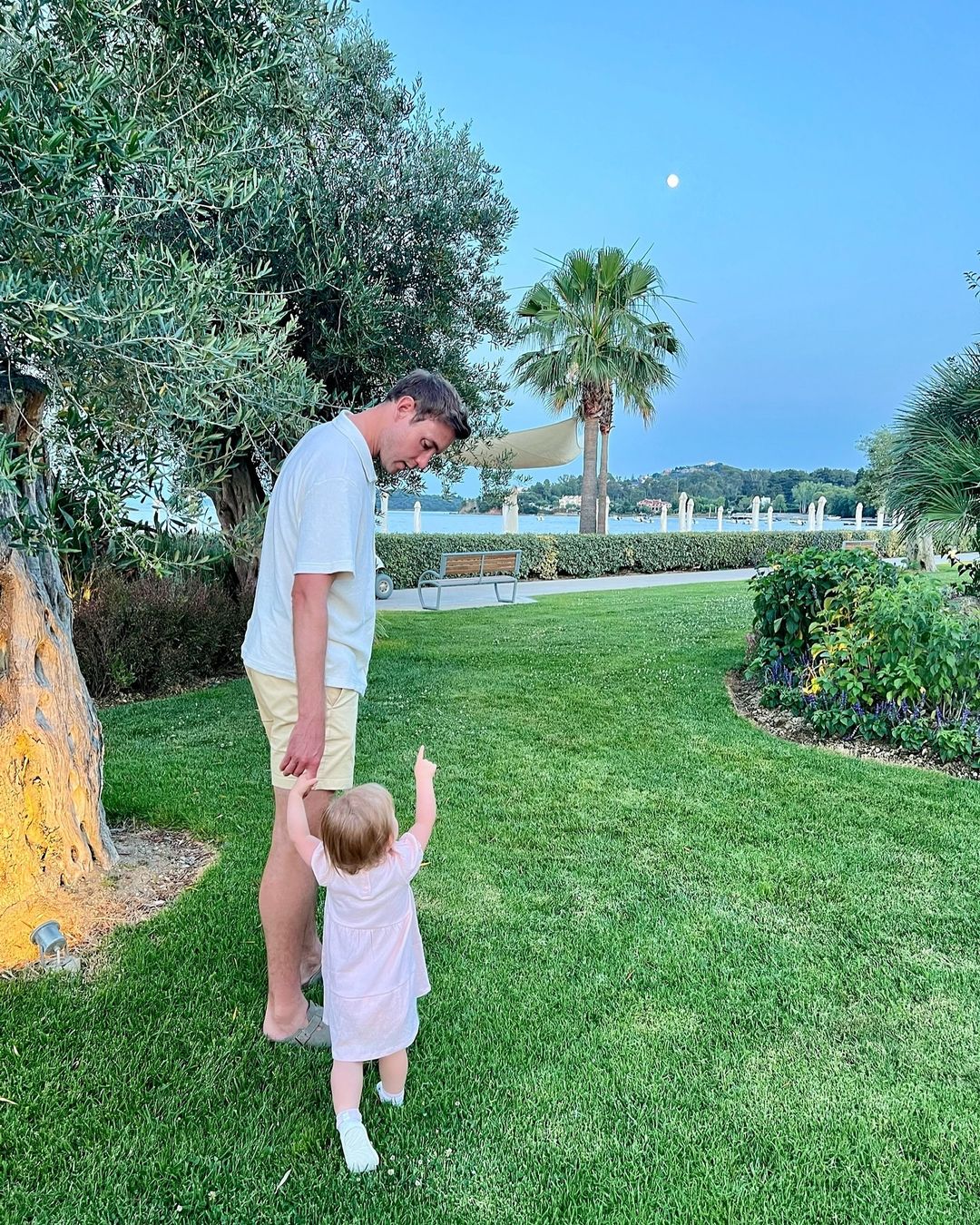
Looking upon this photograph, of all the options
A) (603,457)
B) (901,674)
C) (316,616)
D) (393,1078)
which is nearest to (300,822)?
(316,616)

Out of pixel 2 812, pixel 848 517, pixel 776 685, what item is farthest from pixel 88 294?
pixel 848 517

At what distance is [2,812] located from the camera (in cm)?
253

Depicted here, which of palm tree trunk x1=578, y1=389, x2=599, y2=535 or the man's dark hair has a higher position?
palm tree trunk x1=578, y1=389, x2=599, y2=535

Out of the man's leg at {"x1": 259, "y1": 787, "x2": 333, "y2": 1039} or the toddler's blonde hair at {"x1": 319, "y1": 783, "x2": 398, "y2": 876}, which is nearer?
the toddler's blonde hair at {"x1": 319, "y1": 783, "x2": 398, "y2": 876}

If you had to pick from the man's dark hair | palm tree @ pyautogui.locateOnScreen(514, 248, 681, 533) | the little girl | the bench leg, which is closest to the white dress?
the little girl

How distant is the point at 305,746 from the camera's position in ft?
6.27

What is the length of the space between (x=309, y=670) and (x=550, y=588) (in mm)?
14262

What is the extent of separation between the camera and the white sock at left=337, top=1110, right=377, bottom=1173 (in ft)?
5.61

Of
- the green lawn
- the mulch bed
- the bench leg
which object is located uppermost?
the bench leg

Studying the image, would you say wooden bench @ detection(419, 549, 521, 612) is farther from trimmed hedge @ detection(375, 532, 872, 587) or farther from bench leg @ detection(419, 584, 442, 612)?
trimmed hedge @ detection(375, 532, 872, 587)

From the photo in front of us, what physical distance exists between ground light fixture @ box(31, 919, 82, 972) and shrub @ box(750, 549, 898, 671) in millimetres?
4732

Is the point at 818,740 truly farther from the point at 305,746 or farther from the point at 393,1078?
the point at 305,746

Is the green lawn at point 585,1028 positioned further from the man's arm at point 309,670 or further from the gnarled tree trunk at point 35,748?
the man's arm at point 309,670

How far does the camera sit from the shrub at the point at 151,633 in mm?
6293
